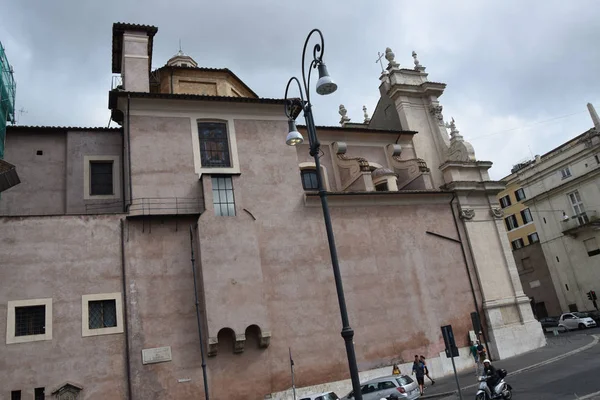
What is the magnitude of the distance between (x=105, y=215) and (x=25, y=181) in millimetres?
4780

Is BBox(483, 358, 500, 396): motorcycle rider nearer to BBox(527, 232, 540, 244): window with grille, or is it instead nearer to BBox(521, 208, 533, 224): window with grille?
BBox(527, 232, 540, 244): window with grille

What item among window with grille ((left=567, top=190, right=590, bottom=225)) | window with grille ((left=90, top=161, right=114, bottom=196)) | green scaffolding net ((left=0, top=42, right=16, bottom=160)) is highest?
green scaffolding net ((left=0, top=42, right=16, bottom=160))

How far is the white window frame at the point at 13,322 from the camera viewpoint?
1672 centimetres

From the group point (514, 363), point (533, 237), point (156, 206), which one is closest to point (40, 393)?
point (156, 206)

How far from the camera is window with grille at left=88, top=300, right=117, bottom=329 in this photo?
1798 cm

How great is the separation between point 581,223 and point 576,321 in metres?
8.24

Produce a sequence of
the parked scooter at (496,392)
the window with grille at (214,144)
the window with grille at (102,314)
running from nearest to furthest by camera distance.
Answer: the parked scooter at (496,392)
the window with grille at (102,314)
the window with grille at (214,144)

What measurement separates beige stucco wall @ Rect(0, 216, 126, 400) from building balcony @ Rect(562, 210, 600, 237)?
1326 inches

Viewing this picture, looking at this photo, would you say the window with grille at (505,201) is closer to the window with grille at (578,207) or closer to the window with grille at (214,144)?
the window with grille at (578,207)

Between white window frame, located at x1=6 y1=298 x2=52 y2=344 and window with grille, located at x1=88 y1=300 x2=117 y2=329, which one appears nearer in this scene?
white window frame, located at x1=6 y1=298 x2=52 y2=344

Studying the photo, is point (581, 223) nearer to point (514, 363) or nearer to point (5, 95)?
point (514, 363)

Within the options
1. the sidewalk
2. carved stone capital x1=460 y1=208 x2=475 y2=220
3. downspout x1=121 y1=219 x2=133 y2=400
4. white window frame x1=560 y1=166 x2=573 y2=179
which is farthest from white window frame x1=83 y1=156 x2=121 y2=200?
white window frame x1=560 y1=166 x2=573 y2=179

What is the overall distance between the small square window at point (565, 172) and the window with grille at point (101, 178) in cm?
3412

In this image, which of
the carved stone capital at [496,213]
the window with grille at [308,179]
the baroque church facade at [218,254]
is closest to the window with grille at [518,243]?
the baroque church facade at [218,254]
